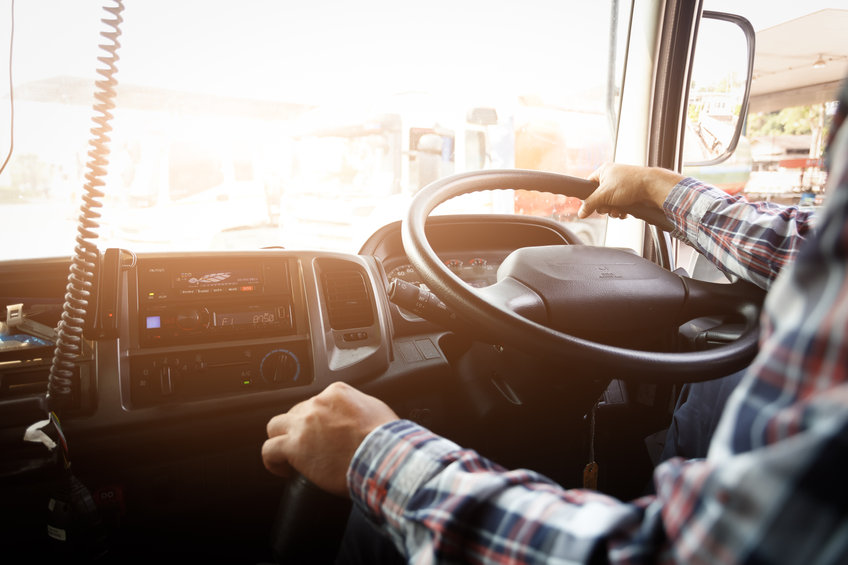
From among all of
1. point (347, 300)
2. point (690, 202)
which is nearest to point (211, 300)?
point (347, 300)

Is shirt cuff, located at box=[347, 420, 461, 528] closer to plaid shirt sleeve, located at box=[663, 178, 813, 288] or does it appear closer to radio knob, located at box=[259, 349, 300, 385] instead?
radio knob, located at box=[259, 349, 300, 385]

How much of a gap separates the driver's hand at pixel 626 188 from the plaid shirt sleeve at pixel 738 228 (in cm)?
3

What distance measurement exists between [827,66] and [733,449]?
288cm

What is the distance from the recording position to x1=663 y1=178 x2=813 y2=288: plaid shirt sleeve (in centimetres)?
111

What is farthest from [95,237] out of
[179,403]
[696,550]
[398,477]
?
[696,550]

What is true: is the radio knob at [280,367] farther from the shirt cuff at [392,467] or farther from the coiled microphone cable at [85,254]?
the shirt cuff at [392,467]

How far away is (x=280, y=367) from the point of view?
1.34 meters

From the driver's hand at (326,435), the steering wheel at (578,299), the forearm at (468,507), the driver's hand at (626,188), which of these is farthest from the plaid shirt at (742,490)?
the driver's hand at (626,188)

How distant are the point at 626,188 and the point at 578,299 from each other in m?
0.35

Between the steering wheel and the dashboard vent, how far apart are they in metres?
0.47

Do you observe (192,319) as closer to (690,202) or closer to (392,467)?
(392,467)

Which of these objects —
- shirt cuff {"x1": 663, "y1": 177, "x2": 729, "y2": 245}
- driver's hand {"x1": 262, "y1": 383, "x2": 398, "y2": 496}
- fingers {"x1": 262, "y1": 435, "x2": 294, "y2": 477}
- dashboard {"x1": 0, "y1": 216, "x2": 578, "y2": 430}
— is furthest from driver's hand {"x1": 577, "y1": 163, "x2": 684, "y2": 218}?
fingers {"x1": 262, "y1": 435, "x2": 294, "y2": 477}

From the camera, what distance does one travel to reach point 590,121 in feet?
7.34

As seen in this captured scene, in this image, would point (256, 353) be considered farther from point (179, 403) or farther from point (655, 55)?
point (655, 55)
